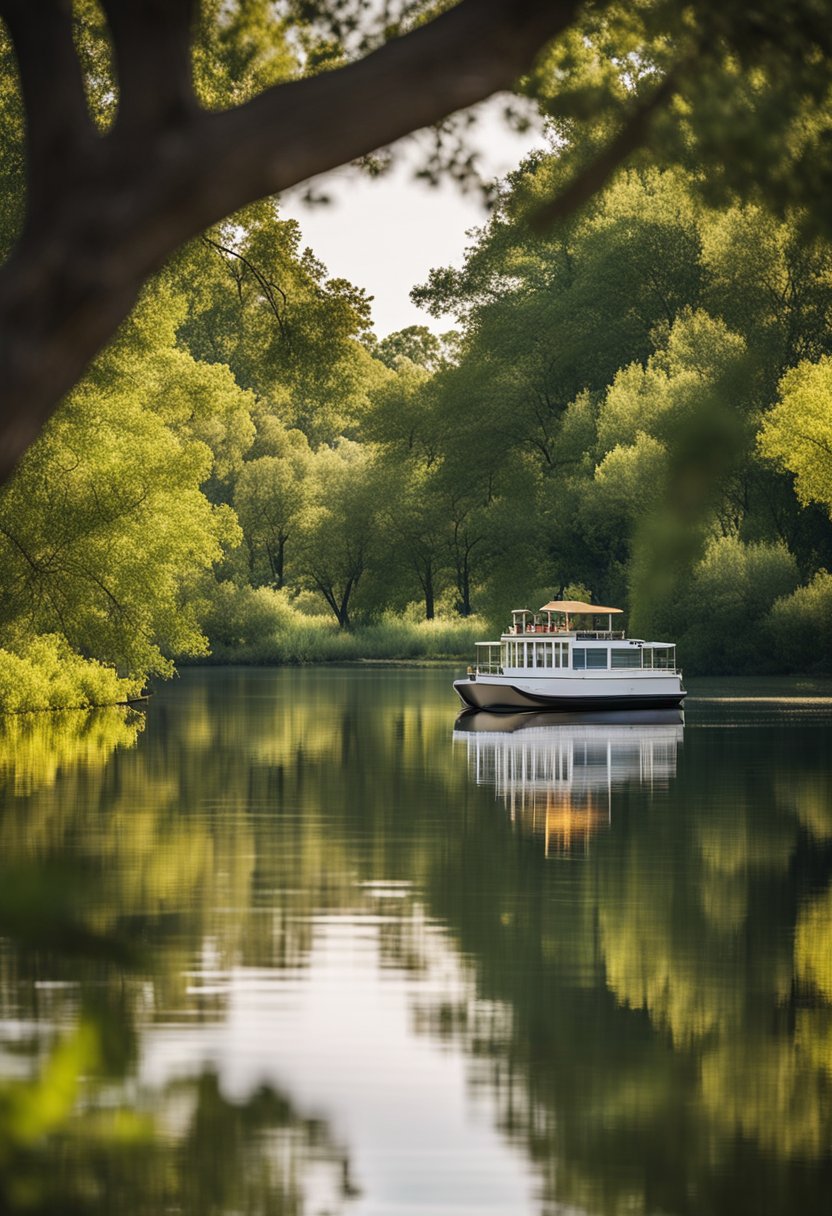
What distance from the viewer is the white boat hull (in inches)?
2221

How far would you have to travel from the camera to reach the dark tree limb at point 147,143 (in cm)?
627

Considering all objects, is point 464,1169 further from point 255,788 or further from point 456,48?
point 255,788

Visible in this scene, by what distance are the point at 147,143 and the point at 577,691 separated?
51.8m

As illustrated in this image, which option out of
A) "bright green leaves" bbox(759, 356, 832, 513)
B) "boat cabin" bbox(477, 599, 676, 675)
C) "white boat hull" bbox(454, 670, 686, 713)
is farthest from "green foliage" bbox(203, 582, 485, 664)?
"white boat hull" bbox(454, 670, 686, 713)

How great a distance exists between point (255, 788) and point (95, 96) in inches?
413

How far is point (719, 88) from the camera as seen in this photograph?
22.3ft

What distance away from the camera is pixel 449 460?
98.4m

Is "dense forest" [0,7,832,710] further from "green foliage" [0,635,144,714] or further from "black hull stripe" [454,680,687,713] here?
"black hull stripe" [454,680,687,713]

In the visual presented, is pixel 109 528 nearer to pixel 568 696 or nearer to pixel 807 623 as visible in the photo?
pixel 568 696

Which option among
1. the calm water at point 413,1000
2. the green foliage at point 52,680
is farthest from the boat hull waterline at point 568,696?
the calm water at point 413,1000

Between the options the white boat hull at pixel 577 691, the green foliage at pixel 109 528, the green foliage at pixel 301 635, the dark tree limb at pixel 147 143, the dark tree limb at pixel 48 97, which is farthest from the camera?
the green foliage at pixel 301 635

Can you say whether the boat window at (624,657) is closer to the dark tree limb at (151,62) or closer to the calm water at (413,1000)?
the calm water at (413,1000)

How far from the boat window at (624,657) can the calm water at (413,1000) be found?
28.3m

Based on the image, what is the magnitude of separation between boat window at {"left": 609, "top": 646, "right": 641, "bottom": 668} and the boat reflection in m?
2.70
